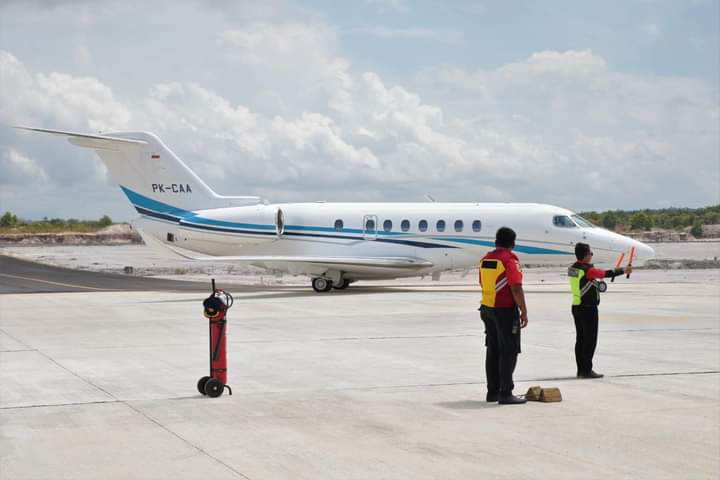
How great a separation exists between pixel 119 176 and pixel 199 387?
73.6ft

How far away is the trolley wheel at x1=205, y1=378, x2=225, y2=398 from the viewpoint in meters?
10.5

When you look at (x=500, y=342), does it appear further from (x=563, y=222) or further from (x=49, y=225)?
(x=49, y=225)

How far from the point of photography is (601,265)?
98.9 feet

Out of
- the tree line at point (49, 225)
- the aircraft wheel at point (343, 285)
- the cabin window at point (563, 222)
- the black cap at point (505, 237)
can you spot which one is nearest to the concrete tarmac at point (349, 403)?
the black cap at point (505, 237)

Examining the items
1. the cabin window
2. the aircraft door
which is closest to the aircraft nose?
the cabin window

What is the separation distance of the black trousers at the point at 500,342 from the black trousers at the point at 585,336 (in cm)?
171

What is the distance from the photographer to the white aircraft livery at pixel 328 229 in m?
29.4

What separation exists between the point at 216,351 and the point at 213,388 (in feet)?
1.65

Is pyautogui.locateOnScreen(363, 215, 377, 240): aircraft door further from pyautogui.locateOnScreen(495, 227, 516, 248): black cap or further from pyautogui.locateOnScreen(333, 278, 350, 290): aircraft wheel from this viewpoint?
pyautogui.locateOnScreen(495, 227, 516, 248): black cap

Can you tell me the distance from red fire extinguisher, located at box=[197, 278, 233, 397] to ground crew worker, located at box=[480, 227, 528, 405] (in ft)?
9.10

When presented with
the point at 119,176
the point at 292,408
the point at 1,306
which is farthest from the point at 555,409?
the point at 119,176

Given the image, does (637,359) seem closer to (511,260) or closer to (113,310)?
(511,260)

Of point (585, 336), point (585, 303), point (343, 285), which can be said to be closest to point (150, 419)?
point (585, 336)

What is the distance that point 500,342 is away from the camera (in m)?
10.4
